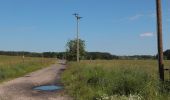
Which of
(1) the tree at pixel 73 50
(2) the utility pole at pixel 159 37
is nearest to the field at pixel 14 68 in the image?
(2) the utility pole at pixel 159 37

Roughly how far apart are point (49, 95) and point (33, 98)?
4.44 ft

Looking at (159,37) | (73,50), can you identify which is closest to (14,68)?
(159,37)

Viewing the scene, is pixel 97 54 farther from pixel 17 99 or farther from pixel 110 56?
pixel 17 99

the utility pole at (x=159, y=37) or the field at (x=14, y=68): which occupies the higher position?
the utility pole at (x=159, y=37)

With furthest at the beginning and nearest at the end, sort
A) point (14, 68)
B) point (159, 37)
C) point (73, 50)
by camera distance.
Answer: point (73, 50) < point (14, 68) < point (159, 37)

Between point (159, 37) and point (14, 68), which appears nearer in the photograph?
point (159, 37)

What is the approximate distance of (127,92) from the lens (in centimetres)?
1362

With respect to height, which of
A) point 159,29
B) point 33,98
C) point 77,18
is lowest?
point 33,98

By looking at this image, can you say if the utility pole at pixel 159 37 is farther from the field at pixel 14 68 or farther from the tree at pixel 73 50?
the tree at pixel 73 50

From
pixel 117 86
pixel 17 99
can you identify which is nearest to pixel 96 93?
pixel 117 86

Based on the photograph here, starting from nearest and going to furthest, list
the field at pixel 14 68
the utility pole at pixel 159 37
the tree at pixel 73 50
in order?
the utility pole at pixel 159 37 < the field at pixel 14 68 < the tree at pixel 73 50

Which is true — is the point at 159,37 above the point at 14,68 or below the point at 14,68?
above

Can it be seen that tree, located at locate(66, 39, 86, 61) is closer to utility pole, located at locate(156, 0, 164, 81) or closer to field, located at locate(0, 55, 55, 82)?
field, located at locate(0, 55, 55, 82)

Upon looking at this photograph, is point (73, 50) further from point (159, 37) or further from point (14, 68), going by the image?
point (159, 37)
